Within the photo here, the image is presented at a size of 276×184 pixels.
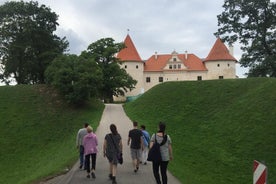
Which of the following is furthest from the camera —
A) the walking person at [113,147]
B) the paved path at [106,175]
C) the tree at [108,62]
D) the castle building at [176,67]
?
the castle building at [176,67]

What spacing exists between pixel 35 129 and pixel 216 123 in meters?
13.8

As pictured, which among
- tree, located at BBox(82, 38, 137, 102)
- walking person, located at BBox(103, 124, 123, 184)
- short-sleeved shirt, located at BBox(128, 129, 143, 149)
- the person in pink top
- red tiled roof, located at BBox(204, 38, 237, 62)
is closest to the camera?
walking person, located at BBox(103, 124, 123, 184)

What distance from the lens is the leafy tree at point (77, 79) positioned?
36.1m

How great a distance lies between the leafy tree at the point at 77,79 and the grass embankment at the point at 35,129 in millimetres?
1279

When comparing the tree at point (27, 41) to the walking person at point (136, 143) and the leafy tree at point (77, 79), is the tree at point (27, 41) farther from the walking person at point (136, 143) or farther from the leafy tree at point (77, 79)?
the walking person at point (136, 143)

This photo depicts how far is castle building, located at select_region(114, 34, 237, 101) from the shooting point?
76688 millimetres

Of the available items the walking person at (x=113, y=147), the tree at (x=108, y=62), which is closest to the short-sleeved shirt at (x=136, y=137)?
the walking person at (x=113, y=147)

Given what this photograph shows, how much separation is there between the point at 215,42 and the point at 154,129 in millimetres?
52714

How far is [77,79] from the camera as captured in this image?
119 ft

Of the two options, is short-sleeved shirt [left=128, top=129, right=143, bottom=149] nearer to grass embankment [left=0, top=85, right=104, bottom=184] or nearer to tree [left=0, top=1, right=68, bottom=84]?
grass embankment [left=0, top=85, right=104, bottom=184]

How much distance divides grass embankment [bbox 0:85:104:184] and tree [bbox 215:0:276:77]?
18.1 m

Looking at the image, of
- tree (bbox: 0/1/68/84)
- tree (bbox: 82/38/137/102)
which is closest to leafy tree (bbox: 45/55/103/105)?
tree (bbox: 82/38/137/102)

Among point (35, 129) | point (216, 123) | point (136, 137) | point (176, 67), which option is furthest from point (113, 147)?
point (176, 67)

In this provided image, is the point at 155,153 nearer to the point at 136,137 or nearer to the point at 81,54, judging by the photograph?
the point at 136,137
